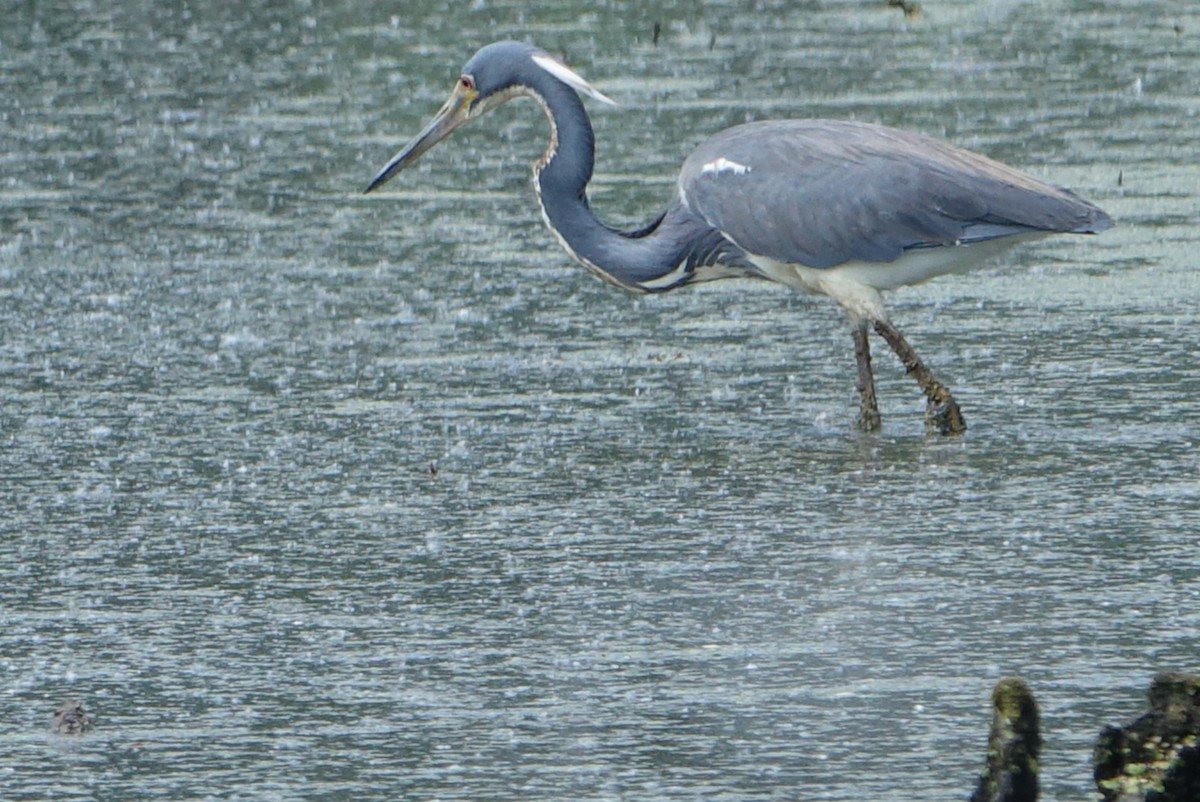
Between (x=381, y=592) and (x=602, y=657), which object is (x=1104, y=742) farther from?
(x=381, y=592)

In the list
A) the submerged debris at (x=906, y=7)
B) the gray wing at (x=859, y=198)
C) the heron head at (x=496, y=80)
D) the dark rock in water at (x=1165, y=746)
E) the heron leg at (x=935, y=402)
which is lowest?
the dark rock in water at (x=1165, y=746)

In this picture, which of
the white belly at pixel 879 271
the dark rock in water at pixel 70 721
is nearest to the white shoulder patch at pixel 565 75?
the white belly at pixel 879 271

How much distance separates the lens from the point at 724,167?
7562mm

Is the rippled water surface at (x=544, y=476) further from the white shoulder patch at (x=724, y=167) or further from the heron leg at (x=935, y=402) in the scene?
the white shoulder patch at (x=724, y=167)

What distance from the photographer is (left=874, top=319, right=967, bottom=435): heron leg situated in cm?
707

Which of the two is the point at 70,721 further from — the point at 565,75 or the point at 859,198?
the point at 565,75

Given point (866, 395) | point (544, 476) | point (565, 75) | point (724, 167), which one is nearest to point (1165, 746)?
point (544, 476)

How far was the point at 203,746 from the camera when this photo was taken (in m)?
4.78

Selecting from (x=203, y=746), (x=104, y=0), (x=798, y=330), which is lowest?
(x=203, y=746)

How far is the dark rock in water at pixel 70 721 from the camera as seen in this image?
4.86 meters

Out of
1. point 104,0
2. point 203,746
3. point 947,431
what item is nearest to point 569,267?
point 947,431

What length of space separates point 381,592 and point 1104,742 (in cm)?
222

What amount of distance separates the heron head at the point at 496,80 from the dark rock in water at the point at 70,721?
3369 mm

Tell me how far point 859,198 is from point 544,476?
1349 millimetres
